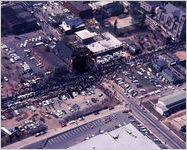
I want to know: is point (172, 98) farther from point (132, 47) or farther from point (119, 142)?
point (132, 47)

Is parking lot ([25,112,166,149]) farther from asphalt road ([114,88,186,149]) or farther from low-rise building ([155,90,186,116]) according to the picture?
low-rise building ([155,90,186,116])

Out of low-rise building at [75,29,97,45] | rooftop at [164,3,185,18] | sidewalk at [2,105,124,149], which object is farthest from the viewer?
rooftop at [164,3,185,18]

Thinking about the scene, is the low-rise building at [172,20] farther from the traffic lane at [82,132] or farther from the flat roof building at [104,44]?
the traffic lane at [82,132]

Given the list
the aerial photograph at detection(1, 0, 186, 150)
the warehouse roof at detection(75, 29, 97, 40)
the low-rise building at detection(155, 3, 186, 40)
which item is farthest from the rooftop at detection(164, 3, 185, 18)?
the warehouse roof at detection(75, 29, 97, 40)

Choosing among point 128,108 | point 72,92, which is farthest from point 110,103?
point 72,92

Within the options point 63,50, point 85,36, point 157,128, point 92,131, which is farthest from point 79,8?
point 157,128

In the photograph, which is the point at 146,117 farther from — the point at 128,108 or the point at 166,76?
the point at 166,76
